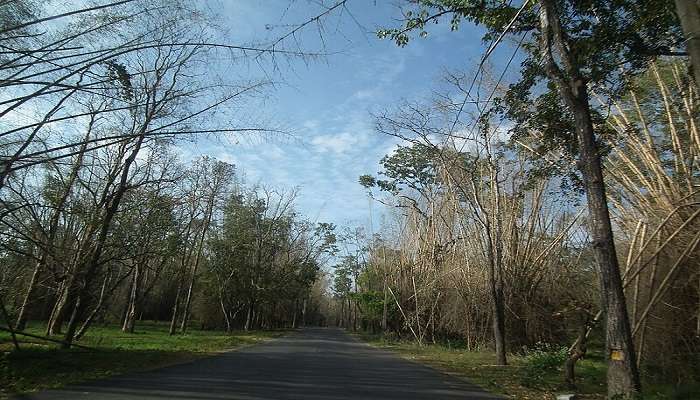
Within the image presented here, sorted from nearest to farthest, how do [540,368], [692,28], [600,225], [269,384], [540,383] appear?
[692,28] < [600,225] < [269,384] < [540,383] < [540,368]

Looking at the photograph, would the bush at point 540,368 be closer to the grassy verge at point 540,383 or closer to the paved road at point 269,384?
the grassy verge at point 540,383

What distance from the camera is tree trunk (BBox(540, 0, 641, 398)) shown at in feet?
23.9

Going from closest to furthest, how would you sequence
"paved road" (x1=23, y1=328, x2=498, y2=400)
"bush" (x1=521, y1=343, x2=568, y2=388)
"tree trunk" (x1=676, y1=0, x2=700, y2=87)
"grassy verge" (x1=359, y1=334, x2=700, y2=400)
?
1. "tree trunk" (x1=676, y1=0, x2=700, y2=87)
2. "paved road" (x1=23, y1=328, x2=498, y2=400)
3. "grassy verge" (x1=359, y1=334, x2=700, y2=400)
4. "bush" (x1=521, y1=343, x2=568, y2=388)

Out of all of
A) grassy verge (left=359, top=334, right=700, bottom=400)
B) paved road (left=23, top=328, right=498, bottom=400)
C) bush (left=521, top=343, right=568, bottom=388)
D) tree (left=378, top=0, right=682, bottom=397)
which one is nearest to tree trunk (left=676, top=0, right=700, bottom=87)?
tree (left=378, top=0, right=682, bottom=397)

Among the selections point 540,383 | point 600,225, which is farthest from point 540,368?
point 600,225

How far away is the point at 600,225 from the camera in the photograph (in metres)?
7.88

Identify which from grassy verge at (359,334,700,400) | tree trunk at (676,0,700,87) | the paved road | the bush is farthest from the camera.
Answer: the bush

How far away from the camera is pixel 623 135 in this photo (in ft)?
38.6

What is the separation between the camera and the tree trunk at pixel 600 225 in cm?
728

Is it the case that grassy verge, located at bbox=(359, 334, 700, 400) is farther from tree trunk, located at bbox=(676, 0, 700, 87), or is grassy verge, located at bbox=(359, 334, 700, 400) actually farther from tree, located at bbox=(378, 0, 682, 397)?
tree trunk, located at bbox=(676, 0, 700, 87)

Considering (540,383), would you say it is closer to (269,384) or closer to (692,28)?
(269,384)

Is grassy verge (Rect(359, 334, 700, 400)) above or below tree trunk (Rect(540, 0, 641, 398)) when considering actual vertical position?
below

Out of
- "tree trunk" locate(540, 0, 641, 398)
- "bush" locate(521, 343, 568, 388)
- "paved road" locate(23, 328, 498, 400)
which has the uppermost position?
"tree trunk" locate(540, 0, 641, 398)

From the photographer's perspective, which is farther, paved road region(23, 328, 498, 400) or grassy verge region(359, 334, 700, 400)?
grassy verge region(359, 334, 700, 400)
